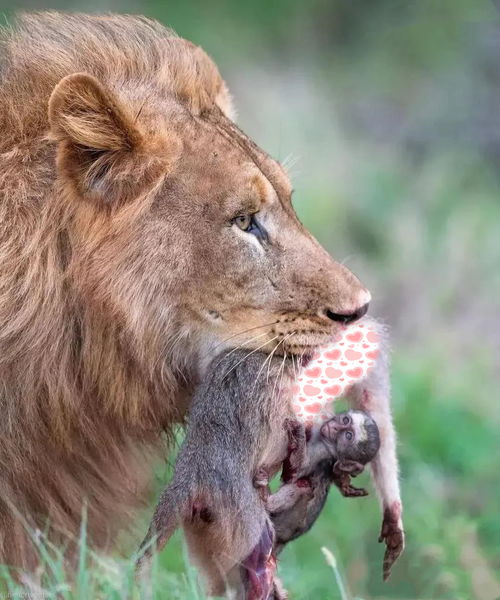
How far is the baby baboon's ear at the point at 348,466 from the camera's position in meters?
3.63

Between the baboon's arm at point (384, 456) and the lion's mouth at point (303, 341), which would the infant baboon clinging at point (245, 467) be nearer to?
the lion's mouth at point (303, 341)

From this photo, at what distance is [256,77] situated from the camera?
36.4 ft

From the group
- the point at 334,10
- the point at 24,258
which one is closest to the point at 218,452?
the point at 24,258

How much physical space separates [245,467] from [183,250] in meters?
0.65

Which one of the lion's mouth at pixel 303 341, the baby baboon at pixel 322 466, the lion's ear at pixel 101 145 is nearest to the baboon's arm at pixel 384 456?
the baby baboon at pixel 322 466

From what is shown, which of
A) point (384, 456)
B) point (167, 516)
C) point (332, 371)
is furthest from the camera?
point (384, 456)

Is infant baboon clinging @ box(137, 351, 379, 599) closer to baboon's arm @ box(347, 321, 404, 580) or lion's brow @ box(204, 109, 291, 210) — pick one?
baboon's arm @ box(347, 321, 404, 580)

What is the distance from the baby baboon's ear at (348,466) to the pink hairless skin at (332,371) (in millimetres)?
132

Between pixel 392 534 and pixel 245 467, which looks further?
pixel 392 534

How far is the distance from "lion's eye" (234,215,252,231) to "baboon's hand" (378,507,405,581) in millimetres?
903

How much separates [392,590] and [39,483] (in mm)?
2083

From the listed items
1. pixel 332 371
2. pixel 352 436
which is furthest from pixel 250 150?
pixel 352 436

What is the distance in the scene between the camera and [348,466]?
3648mm

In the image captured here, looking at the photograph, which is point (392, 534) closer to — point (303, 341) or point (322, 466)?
point (322, 466)
